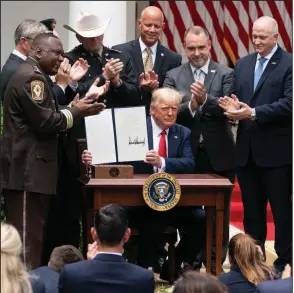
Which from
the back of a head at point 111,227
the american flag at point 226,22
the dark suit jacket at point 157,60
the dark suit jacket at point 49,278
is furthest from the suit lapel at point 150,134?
the american flag at point 226,22

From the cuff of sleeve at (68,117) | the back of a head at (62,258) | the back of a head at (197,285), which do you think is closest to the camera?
the back of a head at (197,285)

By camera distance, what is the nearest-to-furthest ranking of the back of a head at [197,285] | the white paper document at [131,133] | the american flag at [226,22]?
1. the back of a head at [197,285]
2. the white paper document at [131,133]
3. the american flag at [226,22]

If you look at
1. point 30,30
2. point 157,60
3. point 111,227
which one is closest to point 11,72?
point 30,30

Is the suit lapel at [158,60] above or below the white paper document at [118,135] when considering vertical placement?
above

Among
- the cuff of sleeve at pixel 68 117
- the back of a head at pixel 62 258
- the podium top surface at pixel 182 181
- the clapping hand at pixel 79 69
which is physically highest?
the clapping hand at pixel 79 69

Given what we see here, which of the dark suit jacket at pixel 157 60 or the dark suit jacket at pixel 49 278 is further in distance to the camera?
the dark suit jacket at pixel 157 60

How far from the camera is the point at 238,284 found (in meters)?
Answer: 6.65

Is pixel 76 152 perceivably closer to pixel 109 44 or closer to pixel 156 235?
pixel 156 235

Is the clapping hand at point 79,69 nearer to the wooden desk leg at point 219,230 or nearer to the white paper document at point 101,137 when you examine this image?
the white paper document at point 101,137

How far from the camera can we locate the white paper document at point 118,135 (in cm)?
825

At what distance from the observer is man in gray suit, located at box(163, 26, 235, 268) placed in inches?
349

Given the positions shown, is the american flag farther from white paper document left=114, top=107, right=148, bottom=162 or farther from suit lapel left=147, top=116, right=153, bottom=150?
white paper document left=114, top=107, right=148, bottom=162

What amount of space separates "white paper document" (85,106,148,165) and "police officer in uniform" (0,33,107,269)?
0.50 meters

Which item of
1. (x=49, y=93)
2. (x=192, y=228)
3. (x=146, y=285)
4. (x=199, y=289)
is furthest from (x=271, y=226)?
(x=199, y=289)
